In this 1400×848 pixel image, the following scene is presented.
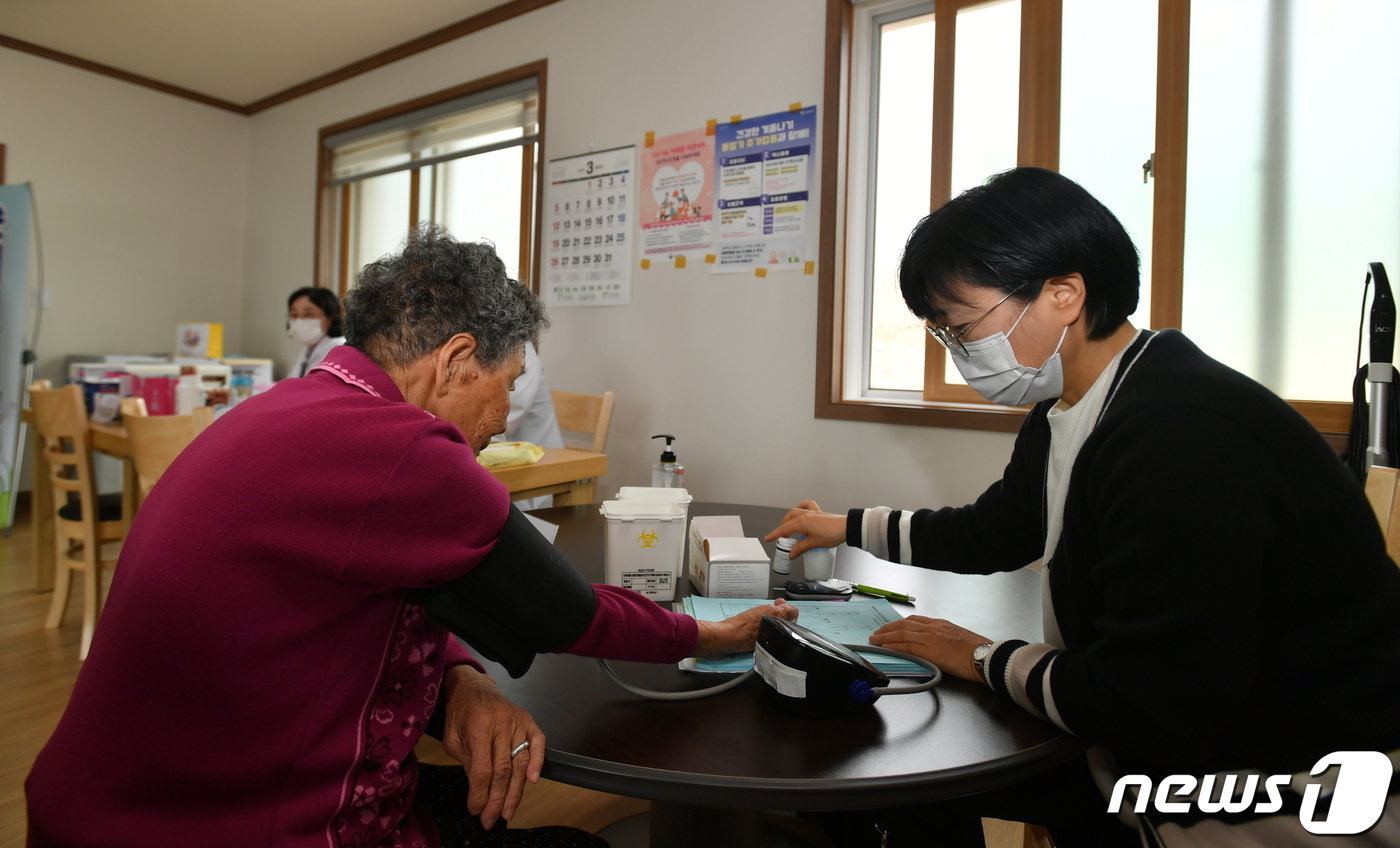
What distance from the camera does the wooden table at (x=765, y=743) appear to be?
692 millimetres

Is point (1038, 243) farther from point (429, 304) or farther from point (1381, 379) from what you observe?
point (1381, 379)

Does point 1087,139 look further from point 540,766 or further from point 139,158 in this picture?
point 139,158

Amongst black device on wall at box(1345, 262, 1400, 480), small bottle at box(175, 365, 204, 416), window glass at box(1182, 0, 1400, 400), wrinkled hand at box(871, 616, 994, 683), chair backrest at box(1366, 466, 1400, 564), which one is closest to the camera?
wrinkled hand at box(871, 616, 994, 683)

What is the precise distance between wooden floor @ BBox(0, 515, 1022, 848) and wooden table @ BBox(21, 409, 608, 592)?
0.22 metres

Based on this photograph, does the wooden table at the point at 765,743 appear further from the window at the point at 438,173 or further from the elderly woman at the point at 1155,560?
the window at the point at 438,173

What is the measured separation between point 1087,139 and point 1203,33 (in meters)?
0.36

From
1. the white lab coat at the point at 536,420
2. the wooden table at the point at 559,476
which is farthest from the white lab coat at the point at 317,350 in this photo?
the wooden table at the point at 559,476

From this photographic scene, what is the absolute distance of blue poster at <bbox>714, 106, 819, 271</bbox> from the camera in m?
2.72

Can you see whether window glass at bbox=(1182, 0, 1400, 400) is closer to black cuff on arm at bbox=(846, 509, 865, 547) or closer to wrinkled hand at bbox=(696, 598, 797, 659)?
black cuff on arm at bbox=(846, 509, 865, 547)

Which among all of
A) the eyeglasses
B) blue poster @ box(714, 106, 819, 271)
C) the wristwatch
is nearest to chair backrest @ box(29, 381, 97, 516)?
blue poster @ box(714, 106, 819, 271)

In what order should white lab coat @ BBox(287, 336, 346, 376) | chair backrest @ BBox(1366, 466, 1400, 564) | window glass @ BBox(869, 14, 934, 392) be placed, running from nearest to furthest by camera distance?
chair backrest @ BBox(1366, 466, 1400, 564) < window glass @ BBox(869, 14, 934, 392) < white lab coat @ BBox(287, 336, 346, 376)

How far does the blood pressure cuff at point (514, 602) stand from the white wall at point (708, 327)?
73.6 inches

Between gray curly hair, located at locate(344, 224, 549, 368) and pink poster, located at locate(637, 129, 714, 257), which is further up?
pink poster, located at locate(637, 129, 714, 257)

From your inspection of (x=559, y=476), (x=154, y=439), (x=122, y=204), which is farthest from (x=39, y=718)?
(x=122, y=204)
